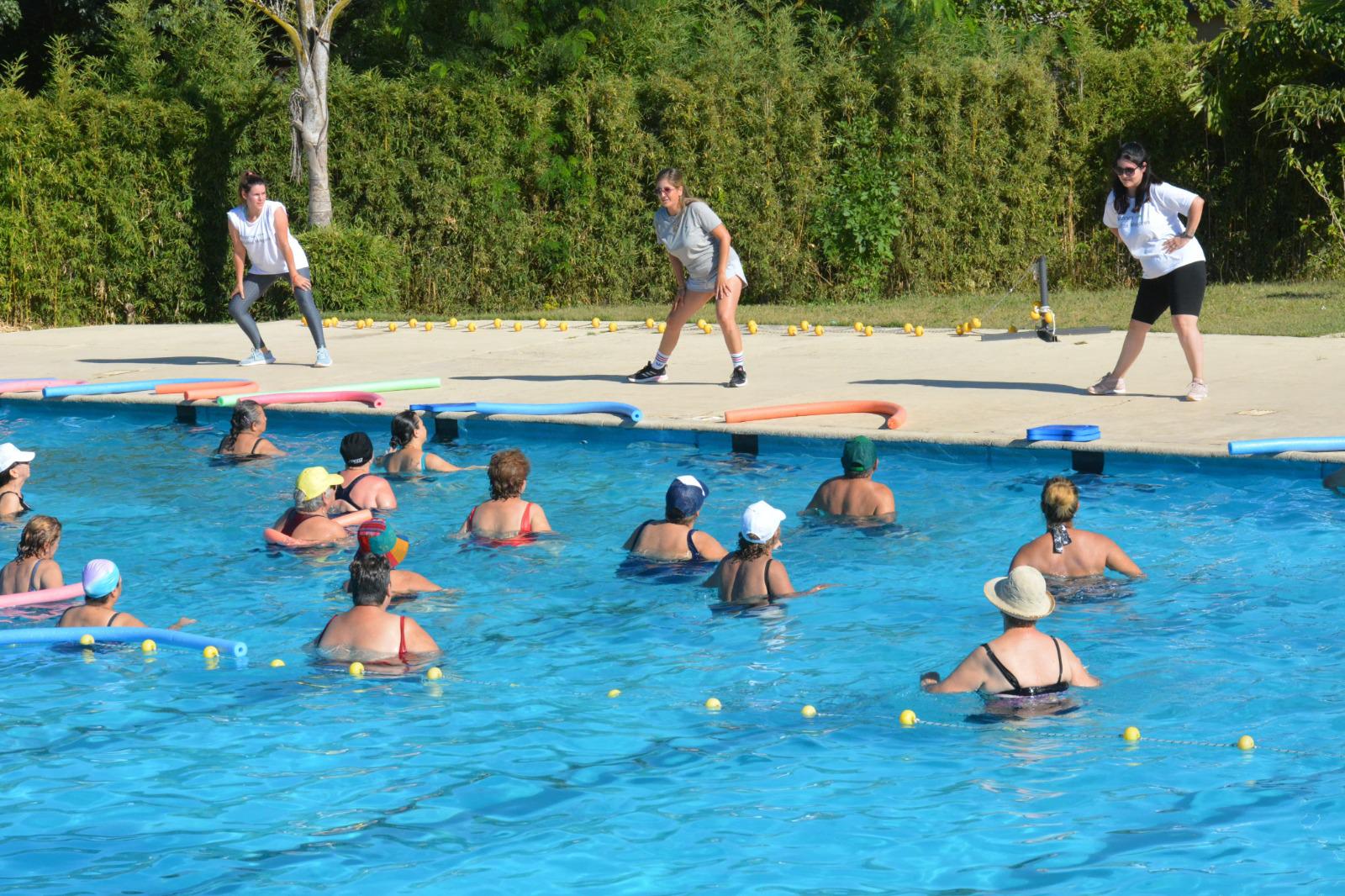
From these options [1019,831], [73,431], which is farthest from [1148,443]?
[73,431]

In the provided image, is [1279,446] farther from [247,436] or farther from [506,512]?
[247,436]

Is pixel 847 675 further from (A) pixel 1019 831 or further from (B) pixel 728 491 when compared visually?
(B) pixel 728 491

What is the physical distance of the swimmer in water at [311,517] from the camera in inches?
391

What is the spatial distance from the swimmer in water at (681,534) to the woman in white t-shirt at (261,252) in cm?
737

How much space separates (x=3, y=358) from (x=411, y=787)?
13308mm

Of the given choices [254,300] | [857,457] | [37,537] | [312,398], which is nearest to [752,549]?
[857,457]

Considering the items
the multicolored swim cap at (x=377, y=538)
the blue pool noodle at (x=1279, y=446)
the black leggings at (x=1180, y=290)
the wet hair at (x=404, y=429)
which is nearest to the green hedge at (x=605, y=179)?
the black leggings at (x=1180, y=290)

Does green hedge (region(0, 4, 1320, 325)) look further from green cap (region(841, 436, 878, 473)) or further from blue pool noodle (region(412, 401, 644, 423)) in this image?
green cap (region(841, 436, 878, 473))

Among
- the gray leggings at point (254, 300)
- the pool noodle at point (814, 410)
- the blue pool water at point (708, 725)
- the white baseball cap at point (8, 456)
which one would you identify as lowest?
the blue pool water at point (708, 725)

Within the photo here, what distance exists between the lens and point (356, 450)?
34.4ft

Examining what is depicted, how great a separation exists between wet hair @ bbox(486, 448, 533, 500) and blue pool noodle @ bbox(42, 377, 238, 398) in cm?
610

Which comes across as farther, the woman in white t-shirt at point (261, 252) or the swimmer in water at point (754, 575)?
the woman in white t-shirt at point (261, 252)

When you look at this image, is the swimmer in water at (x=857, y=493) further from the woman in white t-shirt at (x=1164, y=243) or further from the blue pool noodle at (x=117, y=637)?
the blue pool noodle at (x=117, y=637)

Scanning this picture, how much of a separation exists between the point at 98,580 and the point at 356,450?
8.73 ft
